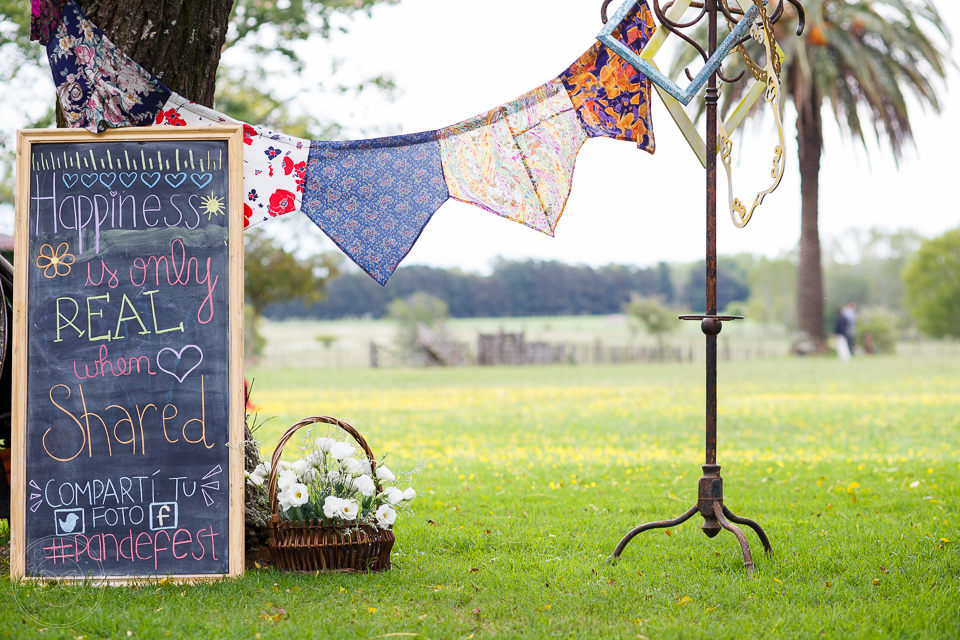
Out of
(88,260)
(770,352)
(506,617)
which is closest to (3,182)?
(88,260)

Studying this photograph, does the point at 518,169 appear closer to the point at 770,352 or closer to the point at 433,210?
the point at 433,210

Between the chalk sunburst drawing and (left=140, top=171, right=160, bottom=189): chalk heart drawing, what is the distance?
0.22m

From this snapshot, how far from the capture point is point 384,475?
3898mm

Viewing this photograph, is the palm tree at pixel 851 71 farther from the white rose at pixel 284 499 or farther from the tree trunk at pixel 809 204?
the white rose at pixel 284 499

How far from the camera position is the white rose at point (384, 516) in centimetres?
376

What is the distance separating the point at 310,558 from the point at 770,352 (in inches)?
1146

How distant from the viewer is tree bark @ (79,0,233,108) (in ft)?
12.9

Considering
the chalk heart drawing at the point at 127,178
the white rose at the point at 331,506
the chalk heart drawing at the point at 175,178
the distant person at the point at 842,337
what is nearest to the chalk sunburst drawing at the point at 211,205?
the chalk heart drawing at the point at 175,178

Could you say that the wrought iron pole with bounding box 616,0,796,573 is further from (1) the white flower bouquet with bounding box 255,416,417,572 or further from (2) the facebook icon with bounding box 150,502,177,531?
(2) the facebook icon with bounding box 150,502,177,531

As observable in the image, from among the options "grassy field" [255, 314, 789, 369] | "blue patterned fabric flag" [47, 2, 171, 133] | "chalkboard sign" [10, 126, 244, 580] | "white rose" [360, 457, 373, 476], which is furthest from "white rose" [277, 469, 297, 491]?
"grassy field" [255, 314, 789, 369]

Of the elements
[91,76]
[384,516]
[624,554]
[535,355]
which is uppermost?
[91,76]

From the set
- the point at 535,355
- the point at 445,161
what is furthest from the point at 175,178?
the point at 535,355

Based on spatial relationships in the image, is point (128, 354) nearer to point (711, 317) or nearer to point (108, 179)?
point (108, 179)

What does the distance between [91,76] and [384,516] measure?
242 cm
